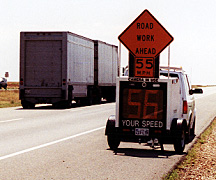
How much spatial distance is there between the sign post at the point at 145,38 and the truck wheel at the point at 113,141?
159 centimetres

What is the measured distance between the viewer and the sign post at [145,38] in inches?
439

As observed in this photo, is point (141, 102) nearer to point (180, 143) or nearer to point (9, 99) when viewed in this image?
point (180, 143)

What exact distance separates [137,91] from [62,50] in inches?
655

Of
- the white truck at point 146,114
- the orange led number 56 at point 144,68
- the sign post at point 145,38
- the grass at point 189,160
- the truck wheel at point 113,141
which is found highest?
the sign post at point 145,38

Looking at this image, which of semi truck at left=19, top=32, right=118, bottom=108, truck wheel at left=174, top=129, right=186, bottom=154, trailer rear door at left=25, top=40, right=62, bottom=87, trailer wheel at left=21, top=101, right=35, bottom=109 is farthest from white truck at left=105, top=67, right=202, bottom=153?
trailer wheel at left=21, top=101, right=35, bottom=109

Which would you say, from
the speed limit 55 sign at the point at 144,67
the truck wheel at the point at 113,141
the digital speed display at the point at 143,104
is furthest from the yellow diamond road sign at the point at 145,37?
the truck wheel at the point at 113,141

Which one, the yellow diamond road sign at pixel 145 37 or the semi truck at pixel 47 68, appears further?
the semi truck at pixel 47 68

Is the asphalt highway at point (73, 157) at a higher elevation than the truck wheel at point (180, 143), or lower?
lower

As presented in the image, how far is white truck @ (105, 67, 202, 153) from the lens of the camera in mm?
10383

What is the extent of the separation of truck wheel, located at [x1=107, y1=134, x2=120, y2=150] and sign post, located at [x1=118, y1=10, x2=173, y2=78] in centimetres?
159

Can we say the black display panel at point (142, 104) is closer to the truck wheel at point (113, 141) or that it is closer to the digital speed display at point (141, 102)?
the digital speed display at point (141, 102)

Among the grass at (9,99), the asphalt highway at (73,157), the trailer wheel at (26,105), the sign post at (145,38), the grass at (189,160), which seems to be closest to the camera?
the grass at (189,160)

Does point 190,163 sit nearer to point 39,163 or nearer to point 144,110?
point 144,110

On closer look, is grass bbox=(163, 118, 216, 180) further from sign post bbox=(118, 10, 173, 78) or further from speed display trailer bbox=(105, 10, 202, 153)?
sign post bbox=(118, 10, 173, 78)
